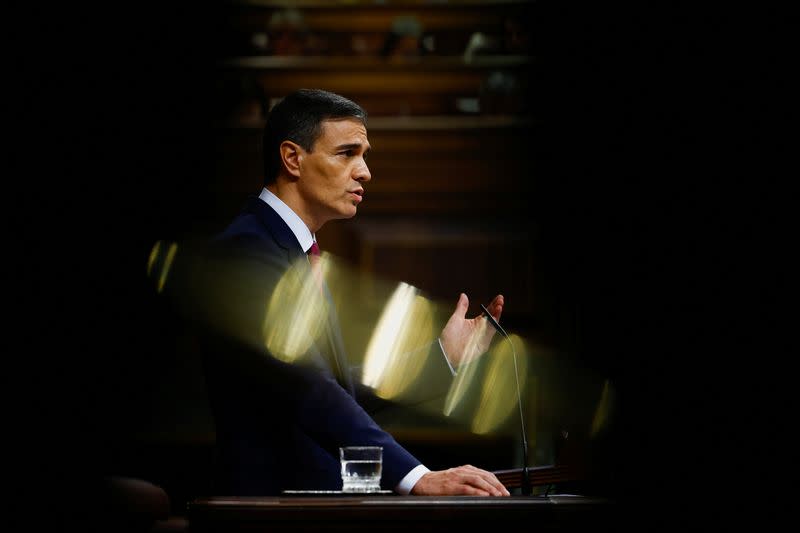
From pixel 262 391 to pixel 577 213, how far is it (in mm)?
2073

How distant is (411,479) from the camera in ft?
5.04

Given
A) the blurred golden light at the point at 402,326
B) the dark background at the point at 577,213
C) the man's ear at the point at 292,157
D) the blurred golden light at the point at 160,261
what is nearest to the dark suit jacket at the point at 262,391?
the man's ear at the point at 292,157

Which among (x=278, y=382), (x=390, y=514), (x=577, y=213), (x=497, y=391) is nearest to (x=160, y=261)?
(x=497, y=391)

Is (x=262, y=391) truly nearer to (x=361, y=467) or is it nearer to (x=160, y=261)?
(x=361, y=467)

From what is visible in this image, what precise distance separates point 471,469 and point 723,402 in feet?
4.75

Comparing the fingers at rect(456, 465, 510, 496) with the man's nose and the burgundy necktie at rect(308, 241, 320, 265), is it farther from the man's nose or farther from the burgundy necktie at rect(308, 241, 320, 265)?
the man's nose

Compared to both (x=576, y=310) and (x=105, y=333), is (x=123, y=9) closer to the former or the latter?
(x=105, y=333)

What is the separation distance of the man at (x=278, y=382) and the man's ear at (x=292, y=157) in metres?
0.08

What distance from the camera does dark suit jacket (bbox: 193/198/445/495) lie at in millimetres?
1610

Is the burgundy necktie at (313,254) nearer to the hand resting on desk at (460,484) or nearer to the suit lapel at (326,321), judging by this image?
the suit lapel at (326,321)

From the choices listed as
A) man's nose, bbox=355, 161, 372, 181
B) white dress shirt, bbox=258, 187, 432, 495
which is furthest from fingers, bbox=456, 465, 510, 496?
man's nose, bbox=355, 161, 372, 181

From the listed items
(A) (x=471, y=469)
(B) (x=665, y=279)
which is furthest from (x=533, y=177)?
(A) (x=471, y=469)

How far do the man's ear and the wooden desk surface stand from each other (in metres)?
0.83

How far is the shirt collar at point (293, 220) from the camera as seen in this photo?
190cm
